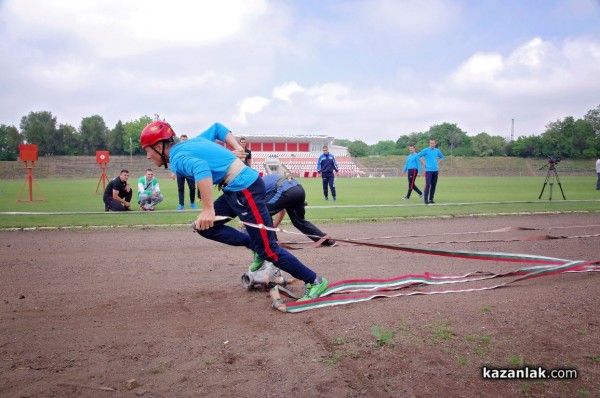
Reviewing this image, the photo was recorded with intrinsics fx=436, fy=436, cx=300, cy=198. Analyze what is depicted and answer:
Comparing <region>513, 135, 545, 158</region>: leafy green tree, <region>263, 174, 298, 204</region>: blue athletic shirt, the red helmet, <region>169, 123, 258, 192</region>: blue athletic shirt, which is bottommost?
<region>263, 174, 298, 204</region>: blue athletic shirt

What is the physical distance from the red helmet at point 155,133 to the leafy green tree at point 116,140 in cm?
9327

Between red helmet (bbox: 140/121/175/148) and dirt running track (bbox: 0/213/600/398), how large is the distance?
5.94ft

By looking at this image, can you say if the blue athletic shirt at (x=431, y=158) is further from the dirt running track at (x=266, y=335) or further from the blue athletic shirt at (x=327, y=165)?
the dirt running track at (x=266, y=335)

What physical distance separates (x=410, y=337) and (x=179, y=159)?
2809mm

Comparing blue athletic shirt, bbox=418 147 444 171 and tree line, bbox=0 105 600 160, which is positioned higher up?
tree line, bbox=0 105 600 160

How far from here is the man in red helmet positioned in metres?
4.43

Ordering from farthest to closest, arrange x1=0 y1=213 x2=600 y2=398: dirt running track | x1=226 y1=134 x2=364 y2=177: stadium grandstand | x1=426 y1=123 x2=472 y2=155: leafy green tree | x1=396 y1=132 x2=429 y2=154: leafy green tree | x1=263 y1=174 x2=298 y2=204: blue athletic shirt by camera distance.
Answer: x1=396 y1=132 x2=429 y2=154: leafy green tree, x1=426 y1=123 x2=472 y2=155: leafy green tree, x1=226 y1=134 x2=364 y2=177: stadium grandstand, x1=263 y1=174 x2=298 y2=204: blue athletic shirt, x1=0 y1=213 x2=600 y2=398: dirt running track

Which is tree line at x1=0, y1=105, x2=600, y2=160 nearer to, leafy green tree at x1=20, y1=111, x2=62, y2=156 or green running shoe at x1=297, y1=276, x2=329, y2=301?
leafy green tree at x1=20, y1=111, x2=62, y2=156

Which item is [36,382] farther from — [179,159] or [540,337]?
[540,337]

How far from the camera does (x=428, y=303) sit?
477 cm

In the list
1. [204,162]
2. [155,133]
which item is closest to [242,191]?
[204,162]

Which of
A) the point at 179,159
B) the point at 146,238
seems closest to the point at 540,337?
the point at 179,159

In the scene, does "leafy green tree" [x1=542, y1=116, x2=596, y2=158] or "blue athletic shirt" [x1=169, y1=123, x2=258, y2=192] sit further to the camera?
"leafy green tree" [x1=542, y1=116, x2=596, y2=158]

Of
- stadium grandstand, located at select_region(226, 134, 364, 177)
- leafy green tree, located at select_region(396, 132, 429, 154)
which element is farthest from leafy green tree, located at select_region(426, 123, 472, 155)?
stadium grandstand, located at select_region(226, 134, 364, 177)
